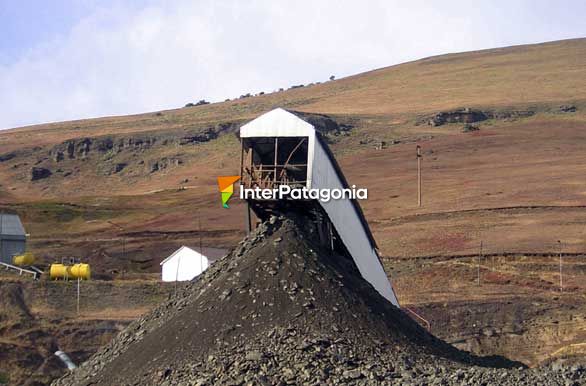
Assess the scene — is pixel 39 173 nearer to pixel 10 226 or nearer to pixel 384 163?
pixel 384 163

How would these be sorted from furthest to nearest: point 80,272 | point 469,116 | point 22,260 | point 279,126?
point 469,116 → point 22,260 → point 80,272 → point 279,126

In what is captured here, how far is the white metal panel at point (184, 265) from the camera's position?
176 feet

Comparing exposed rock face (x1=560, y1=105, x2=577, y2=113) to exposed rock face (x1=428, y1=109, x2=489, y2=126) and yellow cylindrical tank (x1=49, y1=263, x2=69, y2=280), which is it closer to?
exposed rock face (x1=428, y1=109, x2=489, y2=126)

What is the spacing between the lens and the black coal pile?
21.4 meters

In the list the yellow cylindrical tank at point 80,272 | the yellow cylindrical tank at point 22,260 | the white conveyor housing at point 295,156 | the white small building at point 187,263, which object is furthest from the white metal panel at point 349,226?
the yellow cylindrical tank at point 22,260

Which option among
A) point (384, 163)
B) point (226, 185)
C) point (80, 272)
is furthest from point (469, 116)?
point (226, 185)

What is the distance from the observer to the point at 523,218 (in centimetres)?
6481

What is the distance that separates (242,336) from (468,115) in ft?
289

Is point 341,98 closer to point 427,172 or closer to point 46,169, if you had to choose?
point 46,169

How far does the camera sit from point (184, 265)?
54406 mm

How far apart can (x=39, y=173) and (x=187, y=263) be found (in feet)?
192

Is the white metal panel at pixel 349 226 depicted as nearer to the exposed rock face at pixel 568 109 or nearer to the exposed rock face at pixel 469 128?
the exposed rock face at pixel 469 128

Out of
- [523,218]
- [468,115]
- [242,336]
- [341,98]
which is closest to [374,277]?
[242,336]

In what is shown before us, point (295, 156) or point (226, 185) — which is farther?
point (226, 185)
